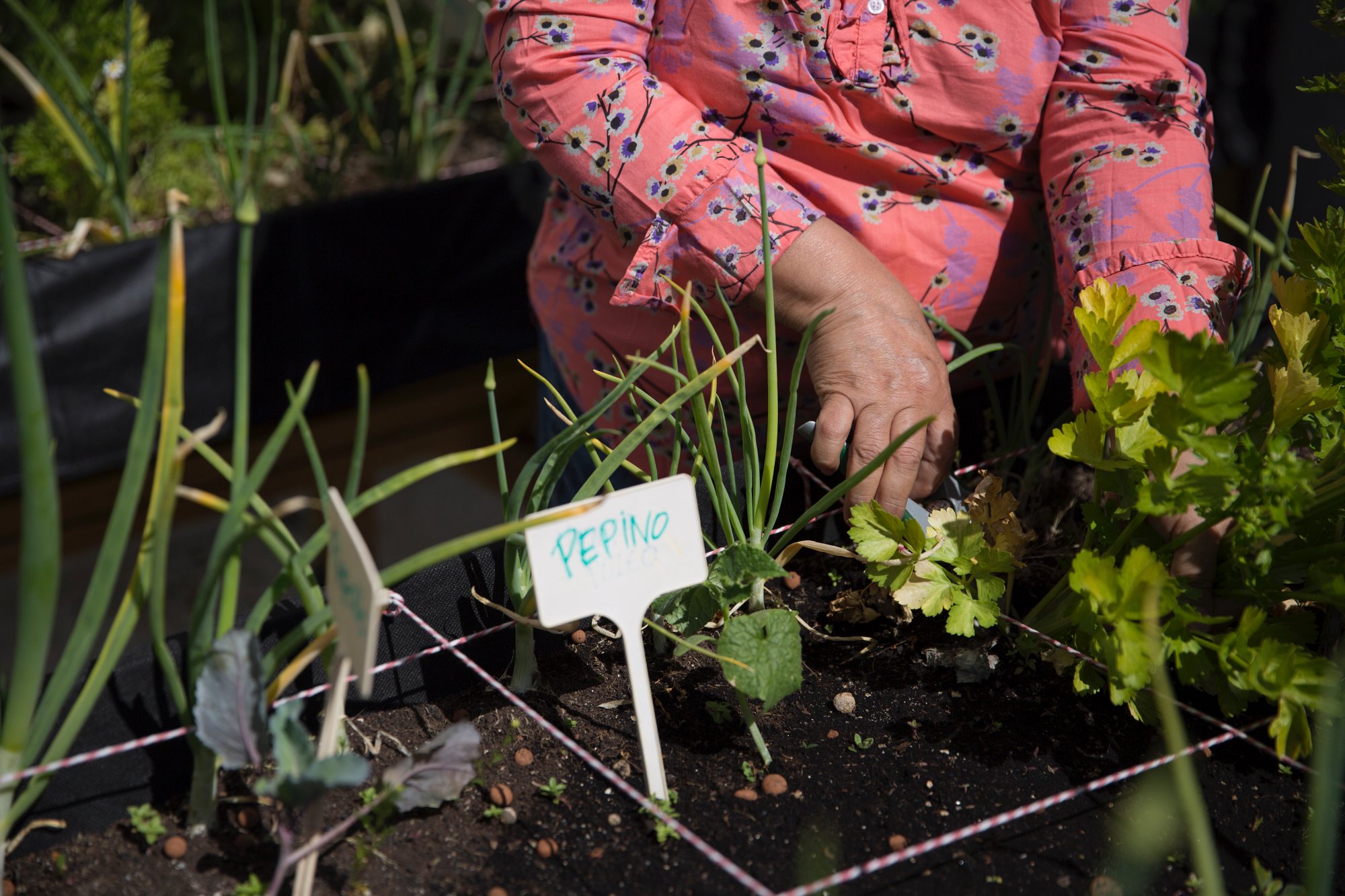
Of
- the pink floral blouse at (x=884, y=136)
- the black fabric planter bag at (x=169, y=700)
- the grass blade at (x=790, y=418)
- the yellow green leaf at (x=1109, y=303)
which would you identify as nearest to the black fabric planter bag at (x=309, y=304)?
the pink floral blouse at (x=884, y=136)

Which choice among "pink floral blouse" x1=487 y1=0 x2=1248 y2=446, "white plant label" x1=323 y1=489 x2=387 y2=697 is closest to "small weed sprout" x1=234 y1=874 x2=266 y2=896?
"white plant label" x1=323 y1=489 x2=387 y2=697

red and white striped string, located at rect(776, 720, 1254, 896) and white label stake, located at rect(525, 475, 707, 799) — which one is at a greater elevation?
white label stake, located at rect(525, 475, 707, 799)

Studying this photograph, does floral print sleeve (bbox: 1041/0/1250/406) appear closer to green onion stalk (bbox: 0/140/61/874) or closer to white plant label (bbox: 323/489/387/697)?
white plant label (bbox: 323/489/387/697)

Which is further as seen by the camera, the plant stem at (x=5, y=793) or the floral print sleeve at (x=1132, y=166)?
the floral print sleeve at (x=1132, y=166)

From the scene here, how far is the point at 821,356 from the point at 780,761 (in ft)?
0.94

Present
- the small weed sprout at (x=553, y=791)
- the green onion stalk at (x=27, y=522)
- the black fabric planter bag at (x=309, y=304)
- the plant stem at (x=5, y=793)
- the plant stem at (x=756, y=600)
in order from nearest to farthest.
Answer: the green onion stalk at (x=27, y=522) → the plant stem at (x=5, y=793) → the small weed sprout at (x=553, y=791) → the plant stem at (x=756, y=600) → the black fabric planter bag at (x=309, y=304)

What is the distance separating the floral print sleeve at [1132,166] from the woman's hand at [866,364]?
0.14 metres

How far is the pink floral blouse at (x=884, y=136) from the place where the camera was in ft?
2.62

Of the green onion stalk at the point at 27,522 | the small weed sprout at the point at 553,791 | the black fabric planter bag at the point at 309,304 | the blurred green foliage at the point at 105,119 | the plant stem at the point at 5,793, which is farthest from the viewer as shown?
the blurred green foliage at the point at 105,119

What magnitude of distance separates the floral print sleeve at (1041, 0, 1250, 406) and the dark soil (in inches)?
9.9

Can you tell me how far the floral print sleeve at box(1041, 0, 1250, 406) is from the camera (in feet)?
2.63

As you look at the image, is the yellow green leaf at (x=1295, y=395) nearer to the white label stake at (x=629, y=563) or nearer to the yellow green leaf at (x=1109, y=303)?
the yellow green leaf at (x=1109, y=303)

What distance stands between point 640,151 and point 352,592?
436 millimetres

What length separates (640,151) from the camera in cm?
80
